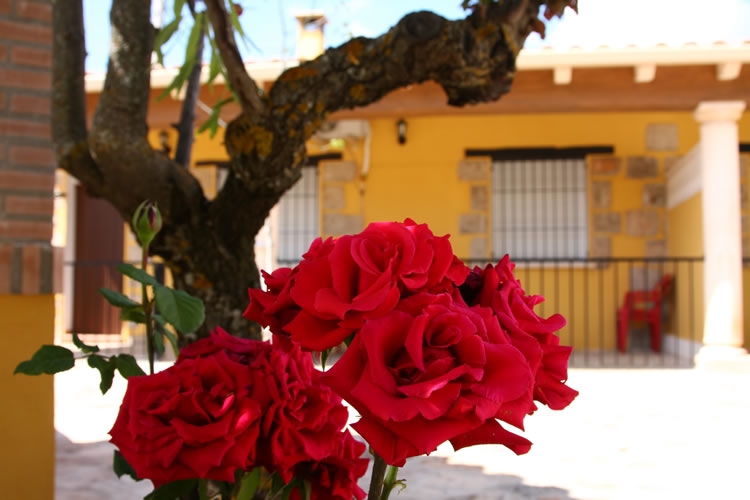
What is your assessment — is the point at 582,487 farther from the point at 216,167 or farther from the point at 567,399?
the point at 216,167

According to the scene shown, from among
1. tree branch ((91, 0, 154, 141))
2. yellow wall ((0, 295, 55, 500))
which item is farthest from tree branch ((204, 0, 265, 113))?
yellow wall ((0, 295, 55, 500))

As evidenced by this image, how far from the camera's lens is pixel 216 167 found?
990 centimetres

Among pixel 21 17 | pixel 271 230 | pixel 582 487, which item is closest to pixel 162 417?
pixel 21 17

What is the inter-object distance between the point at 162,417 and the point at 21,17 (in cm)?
168

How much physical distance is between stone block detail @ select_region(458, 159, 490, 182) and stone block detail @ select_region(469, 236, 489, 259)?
0.78 metres

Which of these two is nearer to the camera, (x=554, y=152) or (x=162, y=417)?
(x=162, y=417)

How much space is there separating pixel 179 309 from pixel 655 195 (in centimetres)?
893

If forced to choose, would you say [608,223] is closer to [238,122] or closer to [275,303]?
A: [238,122]

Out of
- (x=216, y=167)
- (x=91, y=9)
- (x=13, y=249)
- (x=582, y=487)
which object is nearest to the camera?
(x=13, y=249)

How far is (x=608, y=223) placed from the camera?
9.12 meters

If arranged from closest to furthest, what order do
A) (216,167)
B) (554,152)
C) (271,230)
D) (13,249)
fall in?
(13,249), (271,230), (554,152), (216,167)

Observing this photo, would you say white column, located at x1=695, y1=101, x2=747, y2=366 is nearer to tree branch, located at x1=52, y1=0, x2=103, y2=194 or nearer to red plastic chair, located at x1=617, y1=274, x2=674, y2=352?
red plastic chair, located at x1=617, y1=274, x2=674, y2=352

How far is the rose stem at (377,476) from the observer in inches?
34.0

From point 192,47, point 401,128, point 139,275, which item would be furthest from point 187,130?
point 401,128
